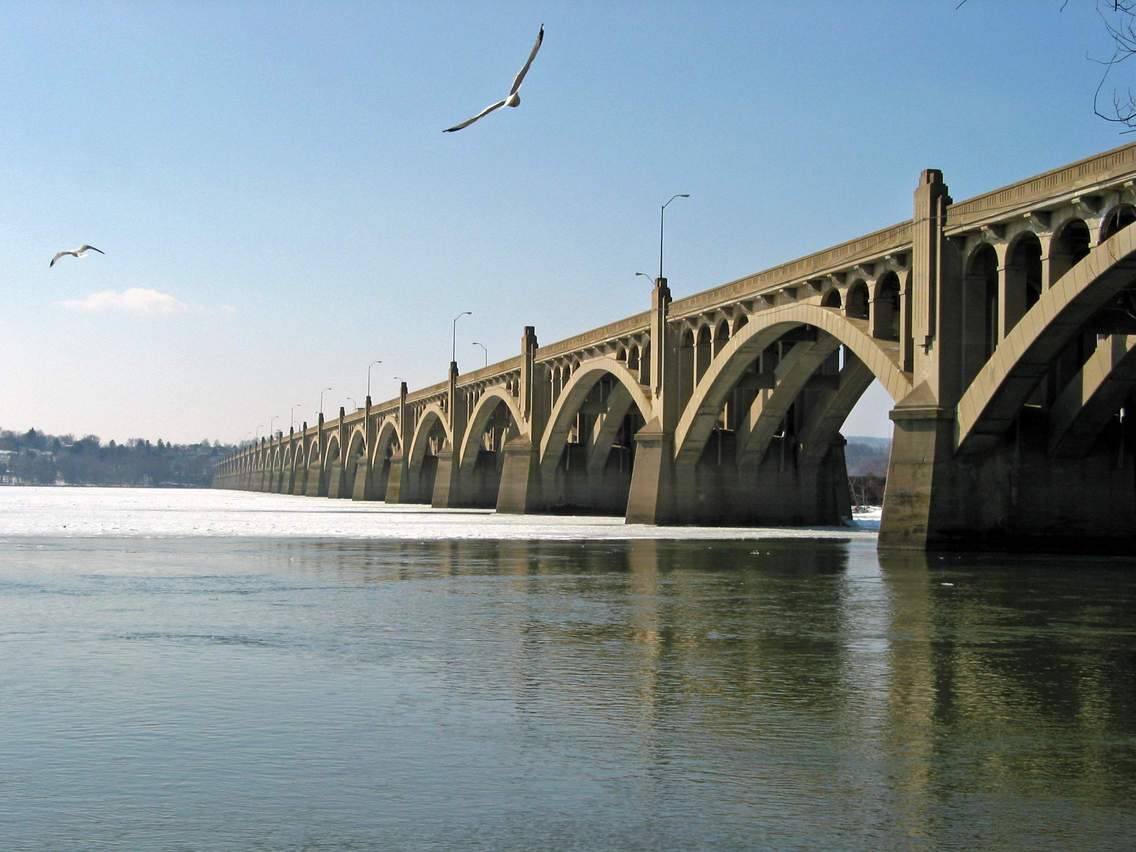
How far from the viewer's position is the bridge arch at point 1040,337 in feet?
92.2

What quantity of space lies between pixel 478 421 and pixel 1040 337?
62.1m

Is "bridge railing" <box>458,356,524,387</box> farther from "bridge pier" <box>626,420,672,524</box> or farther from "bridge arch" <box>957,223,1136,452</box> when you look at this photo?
"bridge arch" <box>957,223,1136,452</box>

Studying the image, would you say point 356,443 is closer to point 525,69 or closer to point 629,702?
point 525,69

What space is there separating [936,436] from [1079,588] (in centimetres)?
1123

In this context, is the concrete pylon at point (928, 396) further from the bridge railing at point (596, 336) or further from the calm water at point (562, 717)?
the bridge railing at point (596, 336)

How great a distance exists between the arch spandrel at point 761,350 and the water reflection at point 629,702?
612 inches

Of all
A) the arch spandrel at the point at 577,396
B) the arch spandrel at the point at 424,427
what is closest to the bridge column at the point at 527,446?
the arch spandrel at the point at 577,396

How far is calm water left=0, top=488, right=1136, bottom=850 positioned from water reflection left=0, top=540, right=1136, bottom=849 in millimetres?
39

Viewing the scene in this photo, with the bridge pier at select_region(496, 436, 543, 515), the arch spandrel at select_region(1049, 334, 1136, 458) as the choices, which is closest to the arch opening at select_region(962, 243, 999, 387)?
the arch spandrel at select_region(1049, 334, 1136, 458)

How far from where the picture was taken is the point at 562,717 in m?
10.0

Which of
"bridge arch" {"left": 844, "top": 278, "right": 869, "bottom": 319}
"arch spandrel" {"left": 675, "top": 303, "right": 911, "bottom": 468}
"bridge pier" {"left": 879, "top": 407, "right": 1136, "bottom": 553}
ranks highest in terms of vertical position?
"bridge arch" {"left": 844, "top": 278, "right": 869, "bottom": 319}

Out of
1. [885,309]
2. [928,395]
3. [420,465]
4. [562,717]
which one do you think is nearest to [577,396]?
[885,309]

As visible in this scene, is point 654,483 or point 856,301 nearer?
point 856,301

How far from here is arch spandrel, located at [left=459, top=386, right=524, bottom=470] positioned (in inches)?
3361
